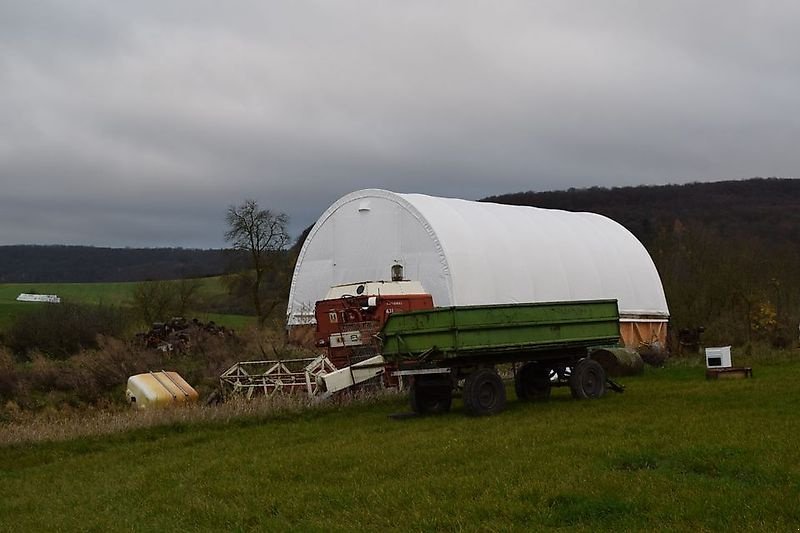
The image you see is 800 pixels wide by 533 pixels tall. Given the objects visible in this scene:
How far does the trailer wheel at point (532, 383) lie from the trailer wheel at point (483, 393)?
2.10m

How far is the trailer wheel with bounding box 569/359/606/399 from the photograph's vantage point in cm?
1664

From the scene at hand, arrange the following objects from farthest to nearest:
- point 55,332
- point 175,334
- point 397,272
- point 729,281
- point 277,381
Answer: point 729,281 < point 55,332 < point 175,334 < point 397,272 < point 277,381

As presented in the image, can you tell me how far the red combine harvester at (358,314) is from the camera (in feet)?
68.6

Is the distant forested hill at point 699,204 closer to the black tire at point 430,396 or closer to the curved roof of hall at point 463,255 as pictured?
the curved roof of hall at point 463,255

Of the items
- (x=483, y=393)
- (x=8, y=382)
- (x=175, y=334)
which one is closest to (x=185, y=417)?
(x=483, y=393)

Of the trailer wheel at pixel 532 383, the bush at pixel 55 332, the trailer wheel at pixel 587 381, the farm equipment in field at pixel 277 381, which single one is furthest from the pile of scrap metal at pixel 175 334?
the trailer wheel at pixel 587 381

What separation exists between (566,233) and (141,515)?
26088 millimetres

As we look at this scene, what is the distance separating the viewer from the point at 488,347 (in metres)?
15.3

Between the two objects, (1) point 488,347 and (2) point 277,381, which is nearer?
(1) point 488,347

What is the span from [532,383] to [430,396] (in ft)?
8.43

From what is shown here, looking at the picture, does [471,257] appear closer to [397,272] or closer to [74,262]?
[397,272]

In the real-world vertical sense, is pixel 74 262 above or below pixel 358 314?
above

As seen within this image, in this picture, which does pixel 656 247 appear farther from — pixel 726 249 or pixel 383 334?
pixel 383 334

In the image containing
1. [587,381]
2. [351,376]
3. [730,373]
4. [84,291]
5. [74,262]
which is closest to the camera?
[587,381]
